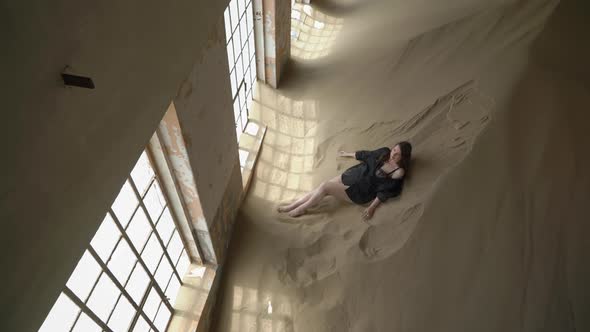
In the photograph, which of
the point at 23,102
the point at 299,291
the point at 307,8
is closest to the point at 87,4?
the point at 23,102

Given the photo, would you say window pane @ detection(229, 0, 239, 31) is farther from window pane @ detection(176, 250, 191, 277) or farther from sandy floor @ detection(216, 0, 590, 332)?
window pane @ detection(176, 250, 191, 277)

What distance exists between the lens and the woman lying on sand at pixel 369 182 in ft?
11.6

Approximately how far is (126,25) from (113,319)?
5.25 feet

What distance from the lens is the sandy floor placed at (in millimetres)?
2680

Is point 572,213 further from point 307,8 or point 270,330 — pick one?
point 307,8

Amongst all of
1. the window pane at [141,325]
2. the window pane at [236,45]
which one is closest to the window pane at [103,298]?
the window pane at [141,325]

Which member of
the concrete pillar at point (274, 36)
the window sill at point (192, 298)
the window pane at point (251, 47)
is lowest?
the window sill at point (192, 298)

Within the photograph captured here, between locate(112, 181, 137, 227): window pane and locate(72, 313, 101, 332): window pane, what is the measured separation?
48 cm

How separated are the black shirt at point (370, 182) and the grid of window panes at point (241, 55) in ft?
4.51

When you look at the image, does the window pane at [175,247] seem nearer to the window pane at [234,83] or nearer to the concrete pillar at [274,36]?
the window pane at [234,83]

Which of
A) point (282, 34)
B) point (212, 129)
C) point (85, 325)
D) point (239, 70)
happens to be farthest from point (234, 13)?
point (85, 325)

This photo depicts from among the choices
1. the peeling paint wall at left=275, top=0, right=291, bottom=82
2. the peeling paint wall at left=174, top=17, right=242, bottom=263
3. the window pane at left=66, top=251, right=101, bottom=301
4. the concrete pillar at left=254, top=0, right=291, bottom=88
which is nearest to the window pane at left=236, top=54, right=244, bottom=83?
the concrete pillar at left=254, top=0, right=291, bottom=88

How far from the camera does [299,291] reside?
328cm

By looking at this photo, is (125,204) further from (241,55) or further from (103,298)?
(241,55)
